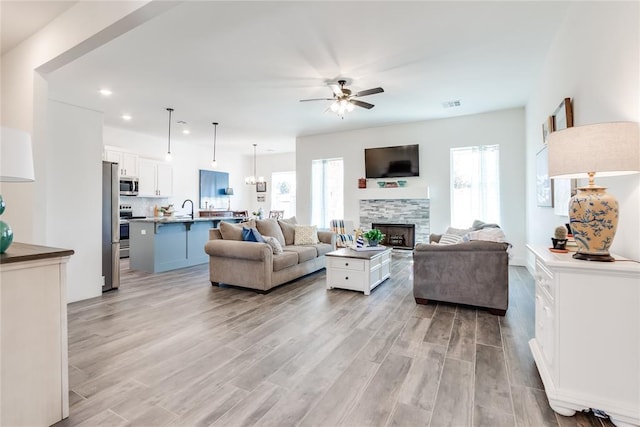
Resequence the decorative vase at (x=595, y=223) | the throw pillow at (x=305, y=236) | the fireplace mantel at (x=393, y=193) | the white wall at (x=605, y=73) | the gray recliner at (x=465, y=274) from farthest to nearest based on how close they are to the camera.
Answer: the fireplace mantel at (x=393, y=193) → the throw pillow at (x=305, y=236) → the gray recliner at (x=465, y=274) → the white wall at (x=605, y=73) → the decorative vase at (x=595, y=223)

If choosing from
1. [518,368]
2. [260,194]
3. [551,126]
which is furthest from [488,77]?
[260,194]

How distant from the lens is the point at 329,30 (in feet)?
10.1

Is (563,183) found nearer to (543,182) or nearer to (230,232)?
(543,182)

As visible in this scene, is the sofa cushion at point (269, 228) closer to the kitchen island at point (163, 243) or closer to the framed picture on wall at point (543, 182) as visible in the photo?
the kitchen island at point (163, 243)

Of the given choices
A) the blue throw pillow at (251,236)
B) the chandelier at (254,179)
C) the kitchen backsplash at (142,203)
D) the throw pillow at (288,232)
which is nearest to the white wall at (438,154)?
the chandelier at (254,179)

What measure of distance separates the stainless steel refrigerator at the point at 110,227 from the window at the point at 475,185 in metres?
5.94

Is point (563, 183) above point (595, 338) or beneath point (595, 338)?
above

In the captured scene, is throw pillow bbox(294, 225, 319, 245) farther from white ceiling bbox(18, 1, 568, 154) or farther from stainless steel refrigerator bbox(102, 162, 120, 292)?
stainless steel refrigerator bbox(102, 162, 120, 292)

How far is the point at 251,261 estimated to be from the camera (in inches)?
159

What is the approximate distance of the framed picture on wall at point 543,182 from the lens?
360cm

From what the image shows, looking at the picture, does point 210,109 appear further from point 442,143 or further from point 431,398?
point 431,398

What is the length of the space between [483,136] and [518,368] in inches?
193

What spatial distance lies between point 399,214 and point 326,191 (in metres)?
1.98

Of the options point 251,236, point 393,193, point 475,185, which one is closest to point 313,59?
point 251,236
